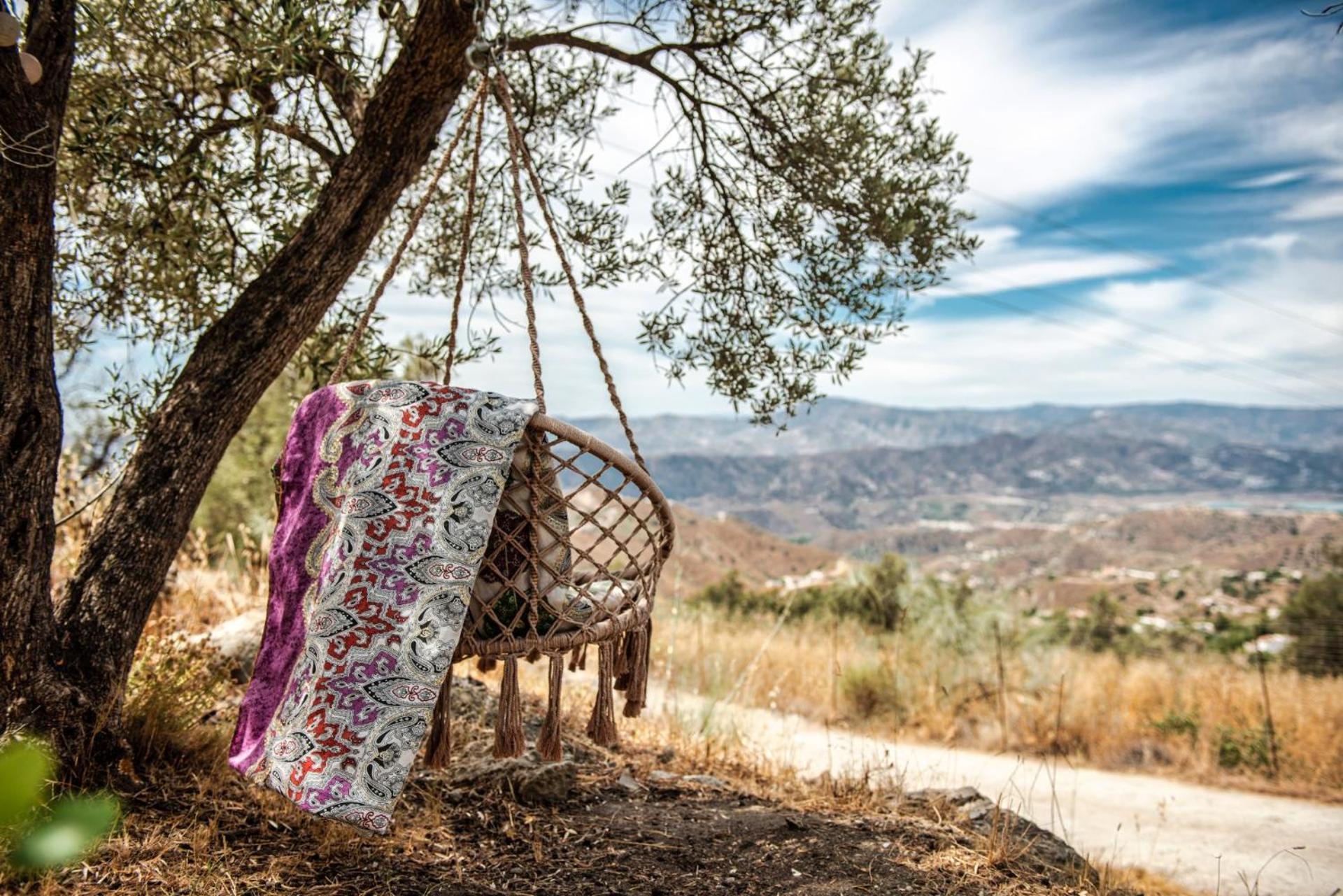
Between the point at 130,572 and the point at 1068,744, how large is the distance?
7745 mm

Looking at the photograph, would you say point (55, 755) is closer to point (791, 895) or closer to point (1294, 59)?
point (791, 895)

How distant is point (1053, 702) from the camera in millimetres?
8703

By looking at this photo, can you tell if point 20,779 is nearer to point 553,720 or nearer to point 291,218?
point 553,720

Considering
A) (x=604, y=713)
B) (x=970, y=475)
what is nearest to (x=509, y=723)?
(x=604, y=713)

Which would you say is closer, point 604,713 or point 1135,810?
point 604,713

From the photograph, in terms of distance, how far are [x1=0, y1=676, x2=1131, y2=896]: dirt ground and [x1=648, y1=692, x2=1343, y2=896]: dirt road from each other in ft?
2.06

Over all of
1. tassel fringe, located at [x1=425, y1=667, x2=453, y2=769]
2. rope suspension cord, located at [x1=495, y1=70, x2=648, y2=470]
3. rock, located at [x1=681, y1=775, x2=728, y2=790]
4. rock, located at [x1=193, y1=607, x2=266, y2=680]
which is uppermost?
rope suspension cord, located at [x1=495, y1=70, x2=648, y2=470]

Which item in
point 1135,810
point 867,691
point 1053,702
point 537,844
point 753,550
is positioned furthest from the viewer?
point 753,550

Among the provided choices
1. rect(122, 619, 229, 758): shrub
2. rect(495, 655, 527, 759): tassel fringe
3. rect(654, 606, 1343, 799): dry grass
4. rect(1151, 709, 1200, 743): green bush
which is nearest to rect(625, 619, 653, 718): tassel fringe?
rect(495, 655, 527, 759): tassel fringe

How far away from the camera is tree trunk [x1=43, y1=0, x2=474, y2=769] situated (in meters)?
3.24

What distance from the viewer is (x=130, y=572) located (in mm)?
3277

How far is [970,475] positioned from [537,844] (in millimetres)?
143420

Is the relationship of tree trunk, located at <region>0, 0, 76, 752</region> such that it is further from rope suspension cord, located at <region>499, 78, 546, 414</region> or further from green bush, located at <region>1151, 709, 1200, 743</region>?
green bush, located at <region>1151, 709, 1200, 743</region>

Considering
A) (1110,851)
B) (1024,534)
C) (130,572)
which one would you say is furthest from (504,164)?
(1024,534)
